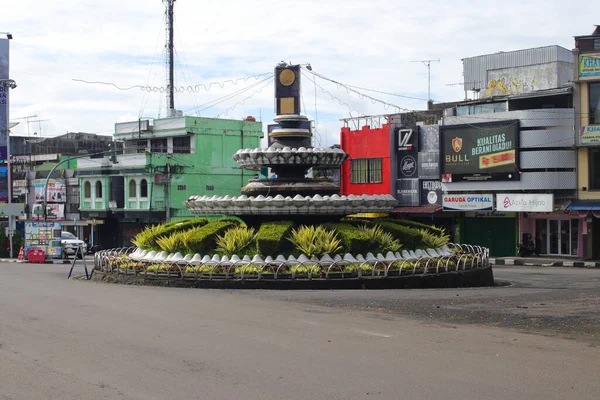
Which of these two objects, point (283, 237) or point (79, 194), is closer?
point (283, 237)

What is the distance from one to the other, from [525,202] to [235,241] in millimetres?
21246

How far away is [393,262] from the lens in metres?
20.8

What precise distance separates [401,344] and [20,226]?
197ft

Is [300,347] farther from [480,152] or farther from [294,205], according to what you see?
[480,152]

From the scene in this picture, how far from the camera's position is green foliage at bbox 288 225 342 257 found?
20.8 metres

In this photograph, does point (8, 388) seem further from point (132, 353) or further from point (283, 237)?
point (283, 237)

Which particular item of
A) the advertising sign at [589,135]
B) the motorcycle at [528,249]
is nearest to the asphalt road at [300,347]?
the advertising sign at [589,135]

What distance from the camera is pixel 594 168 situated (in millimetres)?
36812

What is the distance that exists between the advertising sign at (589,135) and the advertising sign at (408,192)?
984 cm

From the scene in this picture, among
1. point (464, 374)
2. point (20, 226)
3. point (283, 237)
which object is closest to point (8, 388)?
point (464, 374)

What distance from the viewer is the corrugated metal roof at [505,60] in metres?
46.7

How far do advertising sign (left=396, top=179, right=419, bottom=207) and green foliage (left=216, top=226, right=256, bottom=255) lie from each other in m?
23.2

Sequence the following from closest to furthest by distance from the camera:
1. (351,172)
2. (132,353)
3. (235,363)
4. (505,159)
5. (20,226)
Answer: (235,363), (132,353), (505,159), (351,172), (20,226)

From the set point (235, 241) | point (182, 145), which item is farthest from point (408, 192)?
point (235, 241)
